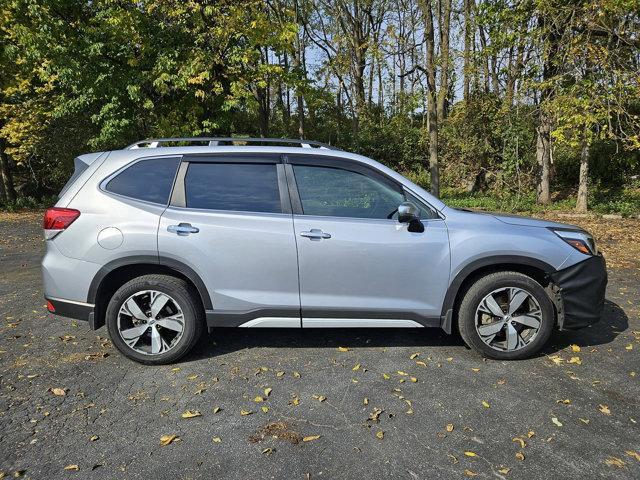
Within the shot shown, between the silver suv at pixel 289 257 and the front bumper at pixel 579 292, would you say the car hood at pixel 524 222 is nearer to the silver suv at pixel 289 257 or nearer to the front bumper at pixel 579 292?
the silver suv at pixel 289 257

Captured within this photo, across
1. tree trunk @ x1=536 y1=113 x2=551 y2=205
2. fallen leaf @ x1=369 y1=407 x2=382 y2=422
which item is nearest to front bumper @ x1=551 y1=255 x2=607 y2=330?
fallen leaf @ x1=369 y1=407 x2=382 y2=422

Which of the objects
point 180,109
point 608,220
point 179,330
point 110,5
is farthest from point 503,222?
point 110,5

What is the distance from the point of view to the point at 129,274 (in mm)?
3938

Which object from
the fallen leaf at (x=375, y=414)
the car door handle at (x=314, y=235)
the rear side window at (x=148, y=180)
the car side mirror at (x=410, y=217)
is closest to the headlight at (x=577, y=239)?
the car side mirror at (x=410, y=217)

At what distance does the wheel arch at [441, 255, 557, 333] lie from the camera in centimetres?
380

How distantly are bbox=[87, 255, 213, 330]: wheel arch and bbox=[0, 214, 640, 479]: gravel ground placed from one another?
49cm

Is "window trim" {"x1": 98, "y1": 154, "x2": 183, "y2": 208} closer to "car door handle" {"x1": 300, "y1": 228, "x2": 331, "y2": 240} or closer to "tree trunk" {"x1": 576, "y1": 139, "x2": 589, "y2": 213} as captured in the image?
"car door handle" {"x1": 300, "y1": 228, "x2": 331, "y2": 240}

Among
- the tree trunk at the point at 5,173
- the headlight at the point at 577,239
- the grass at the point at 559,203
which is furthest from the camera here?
the tree trunk at the point at 5,173

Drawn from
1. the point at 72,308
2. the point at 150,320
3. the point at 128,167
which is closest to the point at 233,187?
the point at 128,167

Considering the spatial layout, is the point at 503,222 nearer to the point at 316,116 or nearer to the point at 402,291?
the point at 402,291

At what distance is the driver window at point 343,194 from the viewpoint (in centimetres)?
385

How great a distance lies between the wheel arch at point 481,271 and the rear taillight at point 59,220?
310 centimetres

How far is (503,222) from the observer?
394 centimetres

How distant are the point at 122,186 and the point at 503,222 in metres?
3.20
